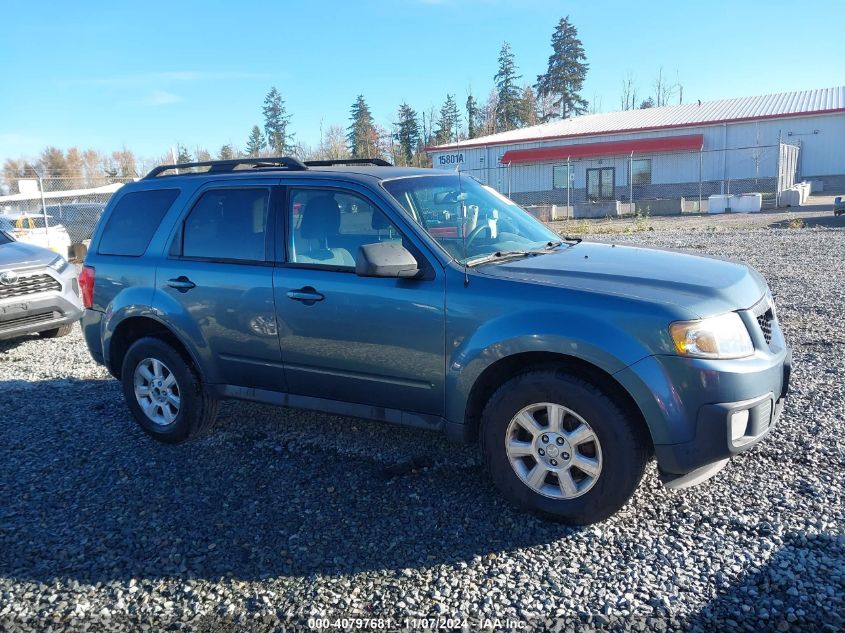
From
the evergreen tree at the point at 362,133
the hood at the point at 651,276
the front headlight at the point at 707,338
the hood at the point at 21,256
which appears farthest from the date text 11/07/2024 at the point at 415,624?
the evergreen tree at the point at 362,133

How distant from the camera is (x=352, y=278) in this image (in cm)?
407

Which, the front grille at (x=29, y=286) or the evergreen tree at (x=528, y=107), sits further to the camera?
the evergreen tree at (x=528, y=107)

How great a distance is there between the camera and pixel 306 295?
165 inches

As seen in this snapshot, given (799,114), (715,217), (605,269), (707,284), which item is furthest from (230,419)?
(799,114)

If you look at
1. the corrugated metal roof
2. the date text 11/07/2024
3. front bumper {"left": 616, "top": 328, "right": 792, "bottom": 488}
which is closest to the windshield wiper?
front bumper {"left": 616, "top": 328, "right": 792, "bottom": 488}

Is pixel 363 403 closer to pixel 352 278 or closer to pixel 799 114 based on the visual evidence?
pixel 352 278

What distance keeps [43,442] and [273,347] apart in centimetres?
217

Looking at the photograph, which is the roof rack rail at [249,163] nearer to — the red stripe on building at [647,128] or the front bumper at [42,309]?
the front bumper at [42,309]

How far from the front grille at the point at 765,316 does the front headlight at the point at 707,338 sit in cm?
34

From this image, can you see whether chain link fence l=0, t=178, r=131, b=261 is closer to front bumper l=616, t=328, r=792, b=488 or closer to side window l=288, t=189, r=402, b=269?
side window l=288, t=189, r=402, b=269

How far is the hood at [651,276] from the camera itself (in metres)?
3.37

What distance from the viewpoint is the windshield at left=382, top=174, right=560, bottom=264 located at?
4.11 meters

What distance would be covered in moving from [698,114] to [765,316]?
39449 millimetres

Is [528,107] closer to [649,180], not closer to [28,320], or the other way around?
[649,180]
